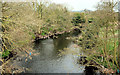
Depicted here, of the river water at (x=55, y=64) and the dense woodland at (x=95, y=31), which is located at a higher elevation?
the dense woodland at (x=95, y=31)

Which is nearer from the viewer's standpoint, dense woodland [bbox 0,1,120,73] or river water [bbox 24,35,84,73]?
dense woodland [bbox 0,1,120,73]

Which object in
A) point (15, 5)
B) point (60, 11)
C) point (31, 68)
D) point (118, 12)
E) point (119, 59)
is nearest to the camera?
point (118, 12)

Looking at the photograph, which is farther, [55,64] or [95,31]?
[55,64]

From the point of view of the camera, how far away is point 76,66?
7402 mm

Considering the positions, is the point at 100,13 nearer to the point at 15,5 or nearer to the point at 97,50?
the point at 97,50

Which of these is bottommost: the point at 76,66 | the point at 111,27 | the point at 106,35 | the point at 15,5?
the point at 76,66

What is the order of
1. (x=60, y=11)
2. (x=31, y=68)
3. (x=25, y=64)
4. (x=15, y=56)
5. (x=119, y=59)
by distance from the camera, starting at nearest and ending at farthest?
(x=119, y=59) → (x=31, y=68) → (x=25, y=64) → (x=15, y=56) → (x=60, y=11)

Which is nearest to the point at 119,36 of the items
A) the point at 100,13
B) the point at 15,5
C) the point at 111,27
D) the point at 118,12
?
the point at 111,27

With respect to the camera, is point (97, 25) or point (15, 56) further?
point (15, 56)

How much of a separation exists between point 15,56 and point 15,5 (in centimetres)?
434

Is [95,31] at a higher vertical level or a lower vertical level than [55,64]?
higher

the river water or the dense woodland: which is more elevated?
the dense woodland

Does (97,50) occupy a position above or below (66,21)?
below

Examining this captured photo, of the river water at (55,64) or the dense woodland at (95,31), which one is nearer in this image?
the dense woodland at (95,31)
